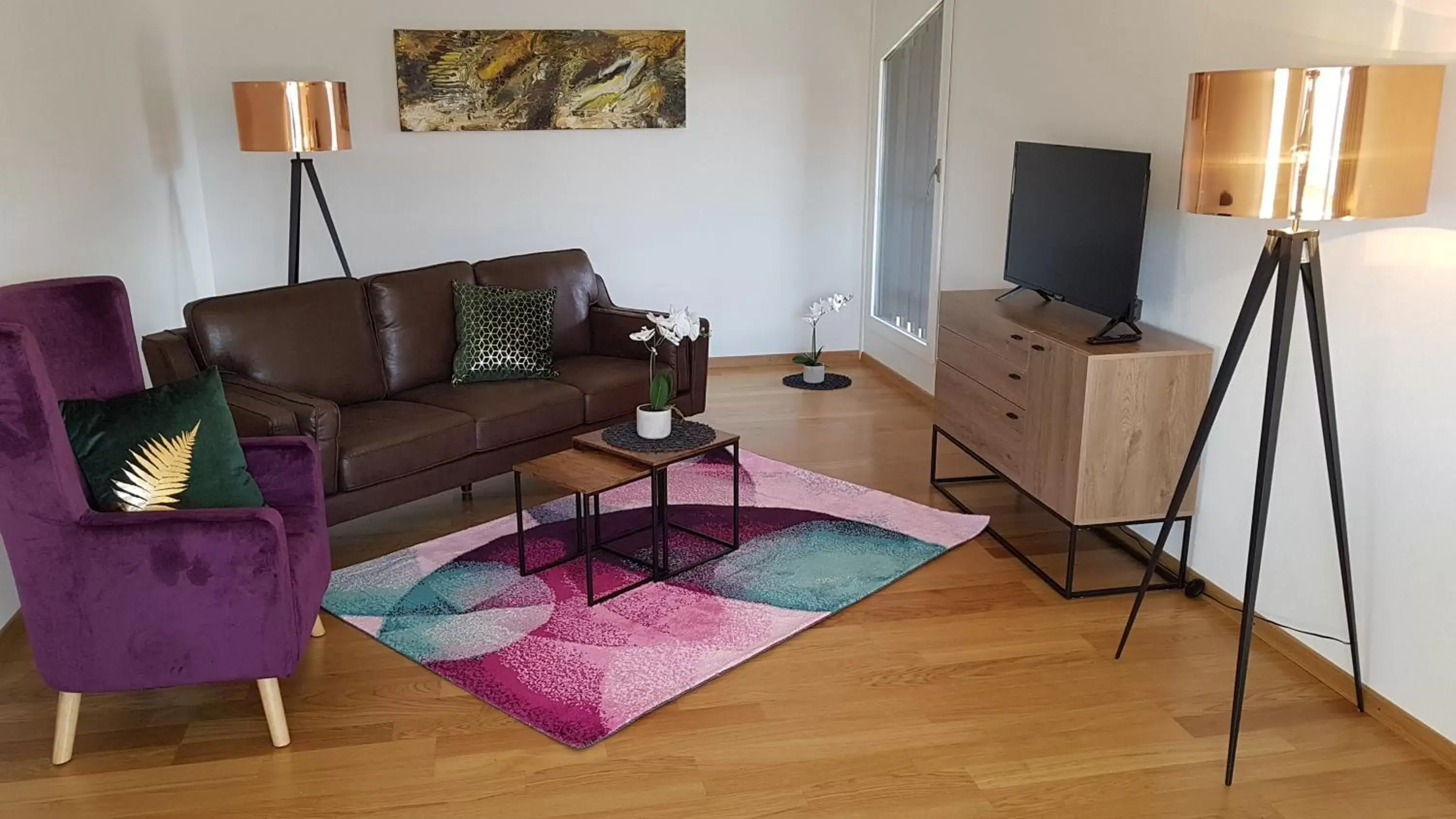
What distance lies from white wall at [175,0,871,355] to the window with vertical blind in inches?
8.7

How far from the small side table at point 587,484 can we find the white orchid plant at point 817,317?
266cm

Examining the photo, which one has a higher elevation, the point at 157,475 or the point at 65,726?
the point at 157,475

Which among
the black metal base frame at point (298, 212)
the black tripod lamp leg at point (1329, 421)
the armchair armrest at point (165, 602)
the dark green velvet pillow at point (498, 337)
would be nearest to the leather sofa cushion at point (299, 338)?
the dark green velvet pillow at point (498, 337)

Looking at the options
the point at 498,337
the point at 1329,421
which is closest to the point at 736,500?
the point at 498,337

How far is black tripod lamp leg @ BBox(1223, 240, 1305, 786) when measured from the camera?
242cm

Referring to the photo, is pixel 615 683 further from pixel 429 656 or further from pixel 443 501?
pixel 443 501

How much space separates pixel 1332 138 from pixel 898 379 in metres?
3.85

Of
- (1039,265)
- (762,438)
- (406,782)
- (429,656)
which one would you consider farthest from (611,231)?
(406,782)

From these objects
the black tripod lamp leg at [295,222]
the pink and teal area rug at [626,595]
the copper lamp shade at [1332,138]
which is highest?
the copper lamp shade at [1332,138]

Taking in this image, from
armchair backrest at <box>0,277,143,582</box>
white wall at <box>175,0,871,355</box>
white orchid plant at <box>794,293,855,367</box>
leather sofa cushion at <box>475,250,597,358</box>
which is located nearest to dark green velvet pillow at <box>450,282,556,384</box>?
leather sofa cushion at <box>475,250,597,358</box>

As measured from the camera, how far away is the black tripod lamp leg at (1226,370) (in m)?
2.48

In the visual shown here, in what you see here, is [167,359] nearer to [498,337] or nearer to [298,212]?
[498,337]

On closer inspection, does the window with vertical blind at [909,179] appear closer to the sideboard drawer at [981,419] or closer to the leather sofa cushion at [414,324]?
the sideboard drawer at [981,419]

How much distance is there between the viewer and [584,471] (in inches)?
133
